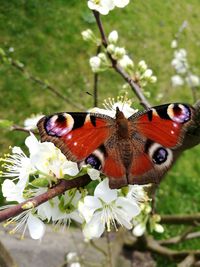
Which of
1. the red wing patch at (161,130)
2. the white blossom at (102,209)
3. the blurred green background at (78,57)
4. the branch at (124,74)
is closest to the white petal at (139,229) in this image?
the branch at (124,74)

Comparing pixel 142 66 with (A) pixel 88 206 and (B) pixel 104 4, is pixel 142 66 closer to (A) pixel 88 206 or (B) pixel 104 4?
(B) pixel 104 4

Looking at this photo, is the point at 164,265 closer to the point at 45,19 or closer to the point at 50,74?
the point at 50,74

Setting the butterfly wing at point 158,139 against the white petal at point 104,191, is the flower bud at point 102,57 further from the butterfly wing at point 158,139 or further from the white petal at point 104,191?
the white petal at point 104,191

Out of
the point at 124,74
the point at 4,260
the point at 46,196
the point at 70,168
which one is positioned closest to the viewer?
the point at 46,196

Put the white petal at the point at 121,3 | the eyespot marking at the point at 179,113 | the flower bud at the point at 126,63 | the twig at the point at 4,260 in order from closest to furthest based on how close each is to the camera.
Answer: the eyespot marking at the point at 179,113, the twig at the point at 4,260, the white petal at the point at 121,3, the flower bud at the point at 126,63

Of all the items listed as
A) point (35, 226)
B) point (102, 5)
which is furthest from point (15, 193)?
point (102, 5)

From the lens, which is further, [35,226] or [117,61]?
[117,61]

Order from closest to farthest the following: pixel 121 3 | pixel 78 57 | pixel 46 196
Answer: pixel 46 196 < pixel 121 3 < pixel 78 57

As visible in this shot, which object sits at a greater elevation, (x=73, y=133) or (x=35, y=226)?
(x=73, y=133)

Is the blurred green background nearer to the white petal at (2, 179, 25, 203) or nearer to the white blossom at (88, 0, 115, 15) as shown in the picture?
the white blossom at (88, 0, 115, 15)
